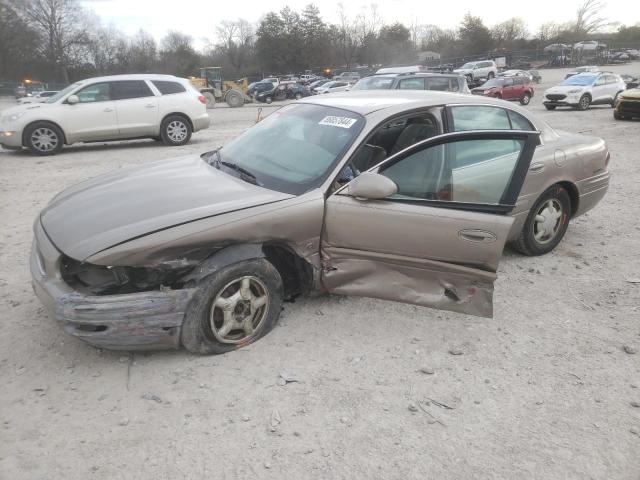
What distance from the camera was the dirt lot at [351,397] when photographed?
2303 millimetres

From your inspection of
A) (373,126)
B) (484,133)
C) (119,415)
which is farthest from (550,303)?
(119,415)

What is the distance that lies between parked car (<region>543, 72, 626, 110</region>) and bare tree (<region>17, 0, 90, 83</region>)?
55570 mm

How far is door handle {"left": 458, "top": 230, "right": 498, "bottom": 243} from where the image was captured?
3219 mm

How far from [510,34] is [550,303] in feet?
292

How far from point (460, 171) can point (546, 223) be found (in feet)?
5.85

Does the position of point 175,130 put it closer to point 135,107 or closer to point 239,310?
point 135,107

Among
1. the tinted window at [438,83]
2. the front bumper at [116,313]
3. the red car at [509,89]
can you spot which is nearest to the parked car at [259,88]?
the red car at [509,89]

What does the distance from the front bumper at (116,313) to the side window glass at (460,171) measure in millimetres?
1596

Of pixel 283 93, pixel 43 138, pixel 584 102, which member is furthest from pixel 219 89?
pixel 43 138

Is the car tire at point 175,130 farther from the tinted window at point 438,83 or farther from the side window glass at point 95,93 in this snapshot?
the tinted window at point 438,83

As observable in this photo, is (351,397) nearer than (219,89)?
Yes

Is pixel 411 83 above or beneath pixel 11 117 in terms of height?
above

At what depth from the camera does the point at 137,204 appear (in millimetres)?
3094

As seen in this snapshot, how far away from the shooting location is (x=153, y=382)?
2830 mm
